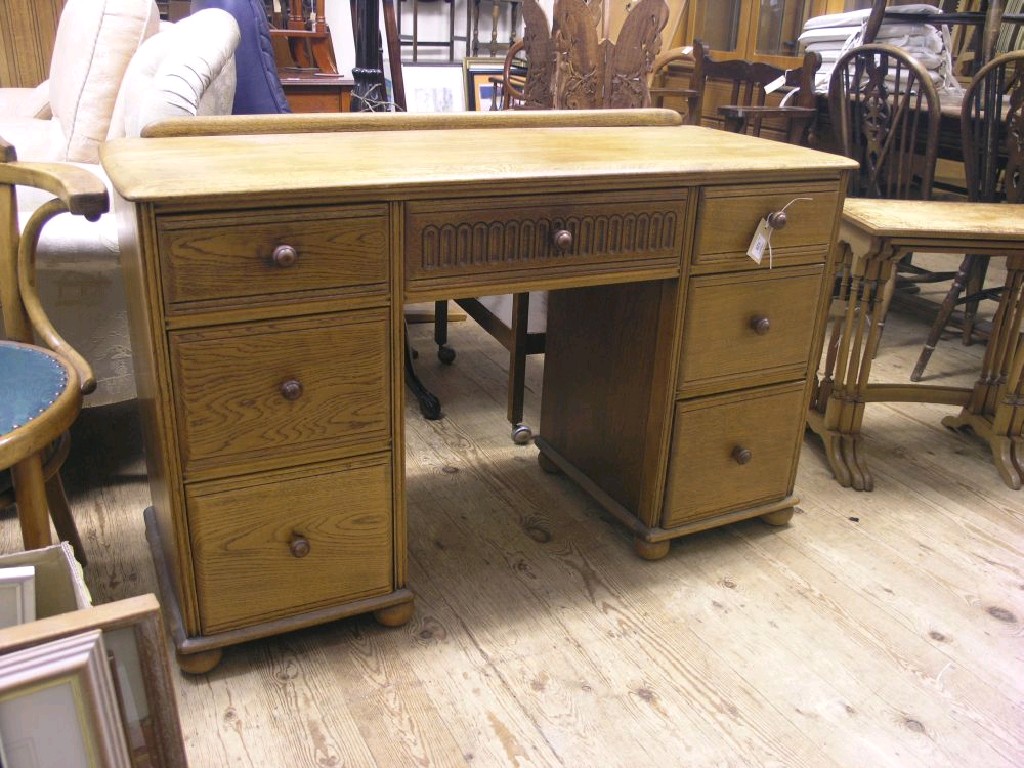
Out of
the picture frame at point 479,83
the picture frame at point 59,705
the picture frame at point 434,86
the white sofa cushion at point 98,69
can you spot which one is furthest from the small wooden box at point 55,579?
the picture frame at point 434,86

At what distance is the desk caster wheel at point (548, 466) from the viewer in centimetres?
197

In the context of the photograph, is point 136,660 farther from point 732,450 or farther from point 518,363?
point 518,363

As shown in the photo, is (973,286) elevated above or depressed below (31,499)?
below

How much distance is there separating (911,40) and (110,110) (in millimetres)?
2716

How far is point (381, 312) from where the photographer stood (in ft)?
4.04

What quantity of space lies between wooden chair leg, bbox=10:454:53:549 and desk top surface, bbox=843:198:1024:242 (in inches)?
61.9

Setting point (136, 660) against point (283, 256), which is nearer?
point (136, 660)

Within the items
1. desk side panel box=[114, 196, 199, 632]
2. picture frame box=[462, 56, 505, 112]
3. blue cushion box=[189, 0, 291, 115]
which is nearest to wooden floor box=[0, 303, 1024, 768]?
desk side panel box=[114, 196, 199, 632]

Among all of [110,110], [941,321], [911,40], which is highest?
[911,40]

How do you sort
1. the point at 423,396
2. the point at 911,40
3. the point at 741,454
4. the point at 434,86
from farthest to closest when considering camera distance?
1. the point at 434,86
2. the point at 911,40
3. the point at 423,396
4. the point at 741,454

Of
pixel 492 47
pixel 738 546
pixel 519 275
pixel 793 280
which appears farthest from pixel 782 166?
pixel 492 47

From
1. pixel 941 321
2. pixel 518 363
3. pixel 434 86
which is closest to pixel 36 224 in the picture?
pixel 518 363

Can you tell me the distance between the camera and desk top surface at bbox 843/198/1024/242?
1.80 metres

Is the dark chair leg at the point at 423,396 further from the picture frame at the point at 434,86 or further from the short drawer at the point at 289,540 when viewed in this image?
the picture frame at the point at 434,86
